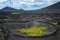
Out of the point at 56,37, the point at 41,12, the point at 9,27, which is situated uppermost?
the point at 41,12

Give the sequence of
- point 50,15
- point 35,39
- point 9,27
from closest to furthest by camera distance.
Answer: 1. point 35,39
2. point 9,27
3. point 50,15

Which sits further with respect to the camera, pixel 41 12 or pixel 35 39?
pixel 41 12

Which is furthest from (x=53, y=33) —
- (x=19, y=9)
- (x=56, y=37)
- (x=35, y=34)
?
(x=19, y=9)

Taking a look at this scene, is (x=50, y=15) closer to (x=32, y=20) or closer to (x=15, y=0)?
(x=32, y=20)

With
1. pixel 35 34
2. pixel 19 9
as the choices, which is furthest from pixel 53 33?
pixel 19 9

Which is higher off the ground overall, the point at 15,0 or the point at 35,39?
the point at 15,0

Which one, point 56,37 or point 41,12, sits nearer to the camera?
point 56,37

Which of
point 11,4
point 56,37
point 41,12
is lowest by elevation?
point 56,37

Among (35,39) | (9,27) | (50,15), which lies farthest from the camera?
(50,15)

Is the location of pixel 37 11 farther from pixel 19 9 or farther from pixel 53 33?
pixel 53 33
